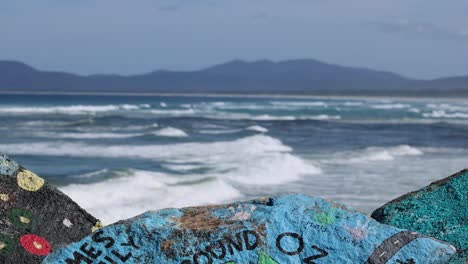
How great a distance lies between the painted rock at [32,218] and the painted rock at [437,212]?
1369mm

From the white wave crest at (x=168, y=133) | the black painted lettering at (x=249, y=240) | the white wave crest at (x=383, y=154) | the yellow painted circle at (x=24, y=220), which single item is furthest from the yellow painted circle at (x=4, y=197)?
the white wave crest at (x=168, y=133)

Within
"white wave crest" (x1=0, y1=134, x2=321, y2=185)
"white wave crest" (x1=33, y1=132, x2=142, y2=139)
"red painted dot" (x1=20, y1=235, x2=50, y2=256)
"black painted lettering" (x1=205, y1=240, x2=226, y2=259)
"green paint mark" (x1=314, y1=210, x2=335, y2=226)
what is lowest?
"white wave crest" (x1=33, y1=132, x2=142, y2=139)

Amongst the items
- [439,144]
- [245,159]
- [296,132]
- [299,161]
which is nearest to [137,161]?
[245,159]

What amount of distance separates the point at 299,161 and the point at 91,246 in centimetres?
1583

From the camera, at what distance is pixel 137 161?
19219mm

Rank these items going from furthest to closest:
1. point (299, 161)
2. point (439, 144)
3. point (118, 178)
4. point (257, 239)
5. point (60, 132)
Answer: point (60, 132), point (439, 144), point (299, 161), point (118, 178), point (257, 239)

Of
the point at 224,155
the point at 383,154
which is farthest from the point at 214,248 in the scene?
the point at 383,154

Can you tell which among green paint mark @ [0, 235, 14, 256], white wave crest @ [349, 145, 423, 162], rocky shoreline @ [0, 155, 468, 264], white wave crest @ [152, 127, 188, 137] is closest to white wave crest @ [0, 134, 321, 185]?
A: white wave crest @ [349, 145, 423, 162]

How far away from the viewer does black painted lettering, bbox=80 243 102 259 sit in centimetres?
291

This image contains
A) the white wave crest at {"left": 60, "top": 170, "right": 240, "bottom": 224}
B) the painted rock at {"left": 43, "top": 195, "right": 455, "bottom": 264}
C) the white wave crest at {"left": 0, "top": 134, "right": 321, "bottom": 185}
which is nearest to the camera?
the painted rock at {"left": 43, "top": 195, "right": 455, "bottom": 264}

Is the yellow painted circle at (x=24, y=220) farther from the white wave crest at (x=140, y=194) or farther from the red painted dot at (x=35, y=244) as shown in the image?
the white wave crest at (x=140, y=194)

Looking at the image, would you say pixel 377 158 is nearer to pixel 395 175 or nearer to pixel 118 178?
pixel 395 175

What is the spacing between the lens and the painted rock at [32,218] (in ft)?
10.9

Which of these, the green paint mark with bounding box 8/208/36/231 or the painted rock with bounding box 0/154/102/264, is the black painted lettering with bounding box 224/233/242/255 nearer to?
the painted rock with bounding box 0/154/102/264
